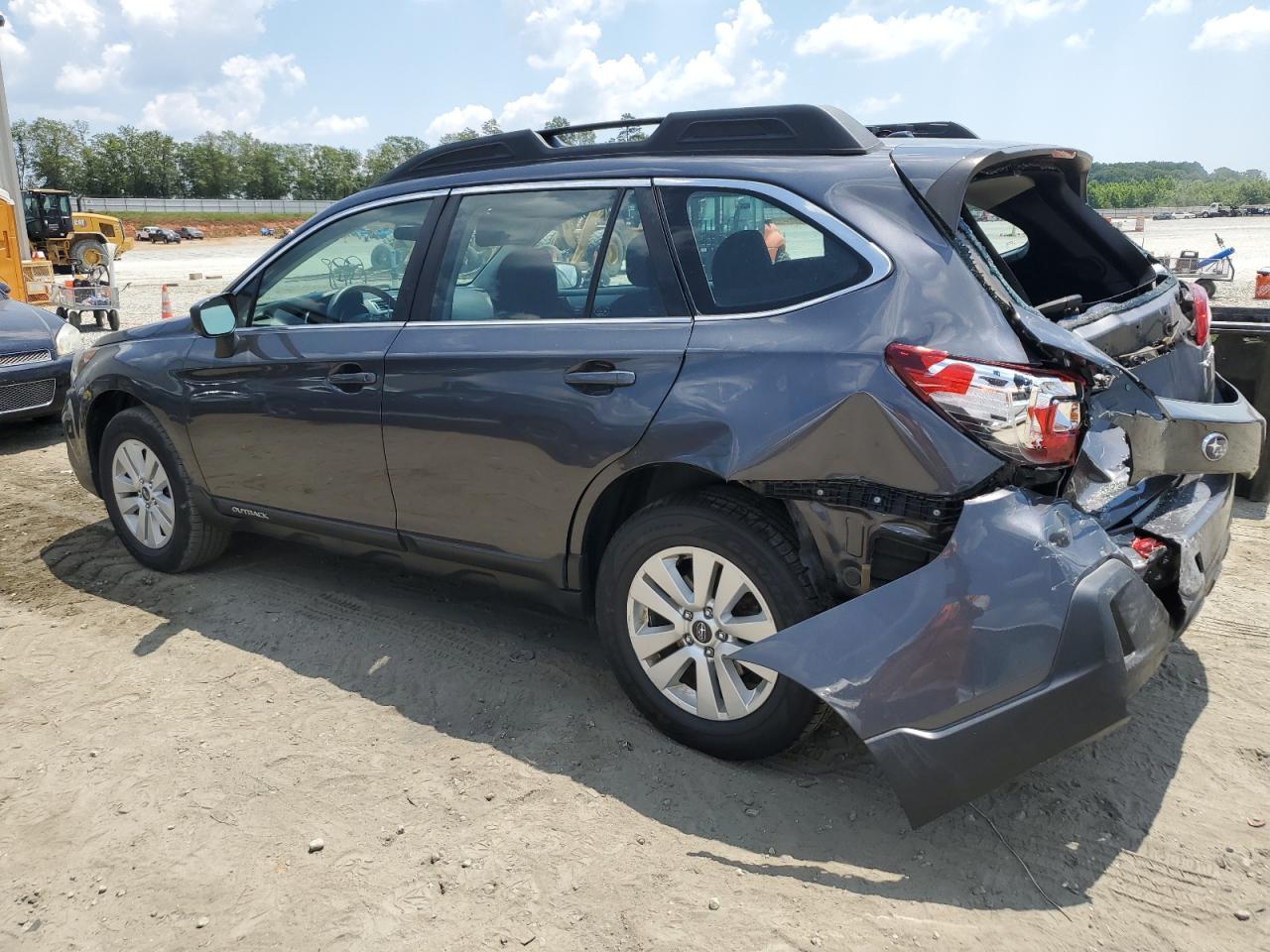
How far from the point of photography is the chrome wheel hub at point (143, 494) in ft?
15.8

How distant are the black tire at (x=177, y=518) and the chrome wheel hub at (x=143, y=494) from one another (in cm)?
3

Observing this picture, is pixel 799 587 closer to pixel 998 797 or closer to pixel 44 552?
pixel 998 797

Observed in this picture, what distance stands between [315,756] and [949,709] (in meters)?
2.08

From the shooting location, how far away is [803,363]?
9.09 feet

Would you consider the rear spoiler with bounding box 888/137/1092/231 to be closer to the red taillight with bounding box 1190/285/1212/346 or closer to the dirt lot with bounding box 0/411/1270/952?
the red taillight with bounding box 1190/285/1212/346

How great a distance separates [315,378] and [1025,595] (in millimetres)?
2797

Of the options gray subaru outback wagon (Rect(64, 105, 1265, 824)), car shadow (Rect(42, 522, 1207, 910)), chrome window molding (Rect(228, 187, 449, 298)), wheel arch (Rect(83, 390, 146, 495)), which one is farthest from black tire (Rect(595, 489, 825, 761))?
wheel arch (Rect(83, 390, 146, 495))

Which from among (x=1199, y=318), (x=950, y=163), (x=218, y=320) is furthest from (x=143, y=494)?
(x=1199, y=318)

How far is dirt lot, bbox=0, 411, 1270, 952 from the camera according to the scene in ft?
8.27

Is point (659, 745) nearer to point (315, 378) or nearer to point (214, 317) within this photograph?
point (315, 378)

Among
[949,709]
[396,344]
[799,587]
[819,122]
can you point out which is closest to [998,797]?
[949,709]

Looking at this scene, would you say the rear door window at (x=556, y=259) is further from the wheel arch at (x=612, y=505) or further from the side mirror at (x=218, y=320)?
the side mirror at (x=218, y=320)

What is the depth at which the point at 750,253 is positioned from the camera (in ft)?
10.0

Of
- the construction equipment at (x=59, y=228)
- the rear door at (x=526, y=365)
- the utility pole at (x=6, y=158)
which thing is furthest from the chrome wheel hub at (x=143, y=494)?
the construction equipment at (x=59, y=228)
